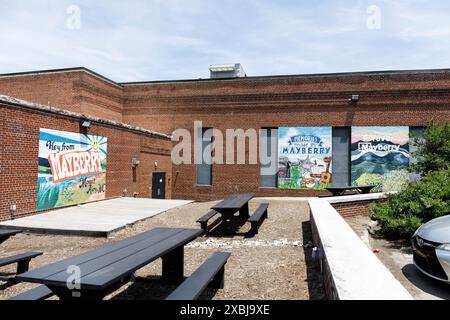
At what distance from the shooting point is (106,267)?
10.2ft

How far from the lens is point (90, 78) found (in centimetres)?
1786

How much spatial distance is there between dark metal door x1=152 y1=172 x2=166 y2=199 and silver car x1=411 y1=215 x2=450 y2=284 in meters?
14.3

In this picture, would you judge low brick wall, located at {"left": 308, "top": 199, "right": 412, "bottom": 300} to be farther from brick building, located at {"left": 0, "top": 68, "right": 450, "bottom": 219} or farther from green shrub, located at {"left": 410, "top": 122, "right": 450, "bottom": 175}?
brick building, located at {"left": 0, "top": 68, "right": 450, "bottom": 219}

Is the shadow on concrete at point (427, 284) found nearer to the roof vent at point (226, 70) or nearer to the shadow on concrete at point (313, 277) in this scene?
the shadow on concrete at point (313, 277)

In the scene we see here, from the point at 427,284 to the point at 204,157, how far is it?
49.5 feet

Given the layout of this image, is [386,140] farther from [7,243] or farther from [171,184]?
[7,243]

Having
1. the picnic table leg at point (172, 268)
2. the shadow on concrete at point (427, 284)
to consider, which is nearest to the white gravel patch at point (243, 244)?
the shadow on concrete at point (427, 284)

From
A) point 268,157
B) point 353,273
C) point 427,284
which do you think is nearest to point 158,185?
point 268,157

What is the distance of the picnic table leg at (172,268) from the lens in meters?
4.76

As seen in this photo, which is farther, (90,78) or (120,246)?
(90,78)

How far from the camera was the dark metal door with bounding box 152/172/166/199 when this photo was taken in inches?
708

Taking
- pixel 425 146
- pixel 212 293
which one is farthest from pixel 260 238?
pixel 425 146

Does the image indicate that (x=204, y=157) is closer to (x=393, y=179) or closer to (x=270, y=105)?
(x=270, y=105)

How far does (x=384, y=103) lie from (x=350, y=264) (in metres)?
16.4
